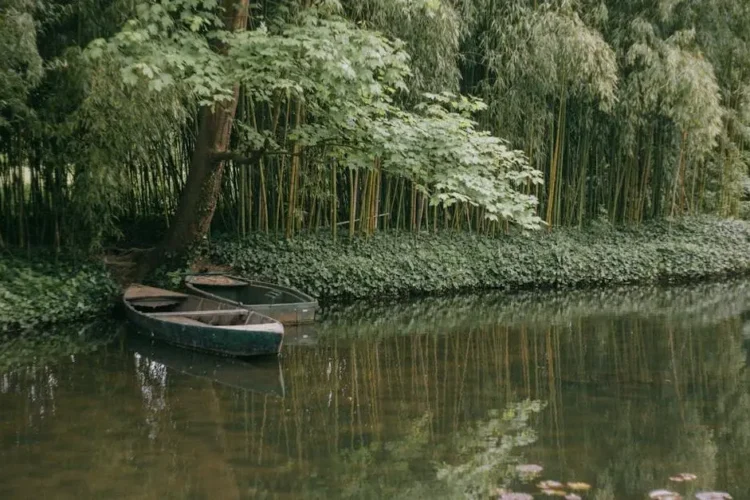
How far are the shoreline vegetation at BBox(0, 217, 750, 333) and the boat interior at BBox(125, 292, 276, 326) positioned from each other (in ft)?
1.94

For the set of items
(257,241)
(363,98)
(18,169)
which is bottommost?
(257,241)

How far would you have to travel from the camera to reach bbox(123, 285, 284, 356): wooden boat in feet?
21.3

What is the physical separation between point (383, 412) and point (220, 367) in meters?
1.78

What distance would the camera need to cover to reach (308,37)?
6496 millimetres

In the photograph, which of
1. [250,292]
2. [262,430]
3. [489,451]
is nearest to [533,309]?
[250,292]

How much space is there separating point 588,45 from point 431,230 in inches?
125

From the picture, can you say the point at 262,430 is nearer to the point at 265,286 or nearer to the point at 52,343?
the point at 52,343

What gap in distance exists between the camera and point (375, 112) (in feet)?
25.5

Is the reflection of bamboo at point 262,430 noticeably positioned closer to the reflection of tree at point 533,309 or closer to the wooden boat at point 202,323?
the wooden boat at point 202,323

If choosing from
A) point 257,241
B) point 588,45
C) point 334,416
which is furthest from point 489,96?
point 334,416

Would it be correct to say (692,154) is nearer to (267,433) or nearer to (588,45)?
(588,45)

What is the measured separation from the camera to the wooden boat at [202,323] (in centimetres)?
648

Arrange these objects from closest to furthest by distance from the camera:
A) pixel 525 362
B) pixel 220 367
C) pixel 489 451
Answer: pixel 489 451 < pixel 220 367 < pixel 525 362

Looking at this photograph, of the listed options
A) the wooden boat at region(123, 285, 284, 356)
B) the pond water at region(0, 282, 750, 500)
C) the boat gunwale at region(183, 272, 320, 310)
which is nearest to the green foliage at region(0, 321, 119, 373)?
the pond water at region(0, 282, 750, 500)
